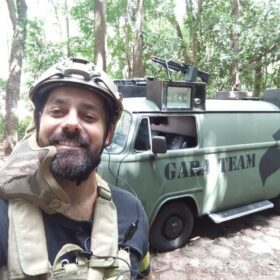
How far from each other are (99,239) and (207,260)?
3538 millimetres

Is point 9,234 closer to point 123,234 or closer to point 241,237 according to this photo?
point 123,234

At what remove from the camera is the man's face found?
55.3 inches

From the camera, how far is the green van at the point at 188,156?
14.0 ft

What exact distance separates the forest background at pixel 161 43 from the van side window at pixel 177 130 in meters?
3.18

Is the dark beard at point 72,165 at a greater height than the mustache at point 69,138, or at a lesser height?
lesser

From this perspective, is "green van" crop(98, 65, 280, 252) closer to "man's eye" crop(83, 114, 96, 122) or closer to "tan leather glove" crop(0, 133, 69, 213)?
"man's eye" crop(83, 114, 96, 122)

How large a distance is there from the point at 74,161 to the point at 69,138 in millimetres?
94

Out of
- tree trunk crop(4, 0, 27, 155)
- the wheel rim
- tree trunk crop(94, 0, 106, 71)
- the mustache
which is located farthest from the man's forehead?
tree trunk crop(4, 0, 27, 155)

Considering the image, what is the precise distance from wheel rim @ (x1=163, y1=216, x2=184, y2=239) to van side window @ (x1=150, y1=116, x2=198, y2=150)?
3.11ft

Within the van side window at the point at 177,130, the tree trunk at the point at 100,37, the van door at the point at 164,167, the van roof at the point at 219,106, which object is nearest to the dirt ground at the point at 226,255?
the van door at the point at 164,167

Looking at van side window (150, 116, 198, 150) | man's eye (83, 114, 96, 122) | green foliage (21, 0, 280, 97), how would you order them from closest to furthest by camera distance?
1. man's eye (83, 114, 96, 122)
2. van side window (150, 116, 198, 150)
3. green foliage (21, 0, 280, 97)

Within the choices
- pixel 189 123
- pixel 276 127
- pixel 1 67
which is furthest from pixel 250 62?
pixel 1 67

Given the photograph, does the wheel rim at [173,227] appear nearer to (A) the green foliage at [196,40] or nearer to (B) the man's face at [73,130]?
(B) the man's face at [73,130]

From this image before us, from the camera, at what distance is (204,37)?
467 inches
